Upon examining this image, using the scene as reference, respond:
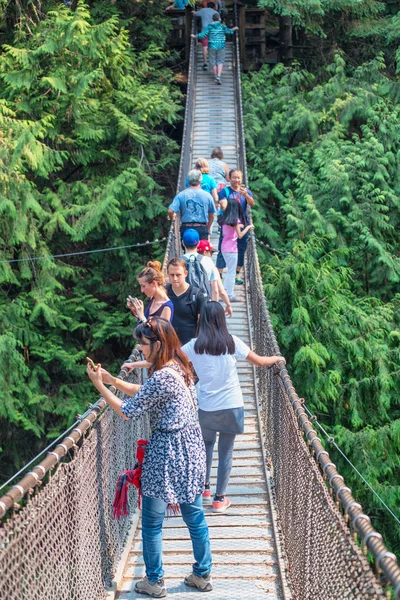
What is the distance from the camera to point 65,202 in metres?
14.2

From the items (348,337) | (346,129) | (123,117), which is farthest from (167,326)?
(346,129)

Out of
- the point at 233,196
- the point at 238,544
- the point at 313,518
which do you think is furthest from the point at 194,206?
the point at 313,518

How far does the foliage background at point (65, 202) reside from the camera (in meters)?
12.8

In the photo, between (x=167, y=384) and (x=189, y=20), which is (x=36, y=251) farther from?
(x=167, y=384)

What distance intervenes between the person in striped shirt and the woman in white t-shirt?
42.8ft

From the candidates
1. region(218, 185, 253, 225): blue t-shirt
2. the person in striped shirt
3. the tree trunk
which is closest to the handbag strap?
region(218, 185, 253, 225): blue t-shirt

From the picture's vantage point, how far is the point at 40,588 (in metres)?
3.10

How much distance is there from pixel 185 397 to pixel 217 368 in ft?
2.69

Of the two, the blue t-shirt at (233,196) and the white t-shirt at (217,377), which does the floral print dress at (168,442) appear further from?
the blue t-shirt at (233,196)

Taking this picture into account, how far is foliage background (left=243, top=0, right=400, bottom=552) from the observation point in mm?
10672

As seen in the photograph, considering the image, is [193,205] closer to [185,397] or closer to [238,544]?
[238,544]

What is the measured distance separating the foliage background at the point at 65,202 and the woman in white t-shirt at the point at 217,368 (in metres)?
7.75

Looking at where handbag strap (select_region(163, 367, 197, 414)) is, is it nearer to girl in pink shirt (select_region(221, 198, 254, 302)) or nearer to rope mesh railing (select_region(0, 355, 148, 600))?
rope mesh railing (select_region(0, 355, 148, 600))

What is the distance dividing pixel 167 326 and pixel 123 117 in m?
11.6
